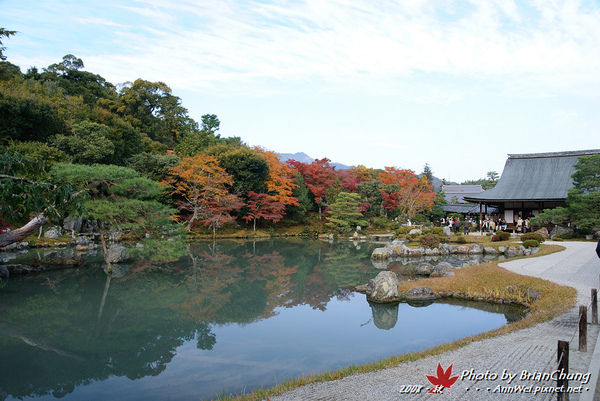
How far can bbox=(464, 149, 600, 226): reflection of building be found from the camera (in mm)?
20592

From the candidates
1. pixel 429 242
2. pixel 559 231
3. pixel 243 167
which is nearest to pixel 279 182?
pixel 243 167

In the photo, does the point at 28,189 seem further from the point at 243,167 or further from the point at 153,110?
the point at 153,110

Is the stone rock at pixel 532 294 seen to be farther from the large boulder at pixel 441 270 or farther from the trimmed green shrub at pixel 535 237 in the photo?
the trimmed green shrub at pixel 535 237

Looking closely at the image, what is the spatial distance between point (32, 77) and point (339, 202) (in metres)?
25.0

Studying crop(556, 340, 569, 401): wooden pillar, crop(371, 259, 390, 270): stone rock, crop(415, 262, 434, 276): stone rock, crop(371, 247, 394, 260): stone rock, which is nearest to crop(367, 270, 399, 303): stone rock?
crop(415, 262, 434, 276): stone rock

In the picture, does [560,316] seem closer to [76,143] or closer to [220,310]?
[220,310]

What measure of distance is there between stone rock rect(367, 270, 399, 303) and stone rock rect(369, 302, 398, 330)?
6.2 inches

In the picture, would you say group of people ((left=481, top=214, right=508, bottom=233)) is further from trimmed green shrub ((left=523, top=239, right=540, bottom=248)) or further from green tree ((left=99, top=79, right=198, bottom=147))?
green tree ((left=99, top=79, right=198, bottom=147))

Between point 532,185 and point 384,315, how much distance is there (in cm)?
1847

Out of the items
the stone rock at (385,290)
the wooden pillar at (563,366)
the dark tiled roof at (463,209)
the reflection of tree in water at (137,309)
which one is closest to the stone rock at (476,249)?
the reflection of tree in water at (137,309)

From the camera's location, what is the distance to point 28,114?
1959 cm

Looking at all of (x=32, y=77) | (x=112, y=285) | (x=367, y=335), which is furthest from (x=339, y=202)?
(x=32, y=77)

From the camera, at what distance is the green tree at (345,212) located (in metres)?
24.1

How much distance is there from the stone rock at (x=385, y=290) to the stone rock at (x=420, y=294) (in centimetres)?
31
